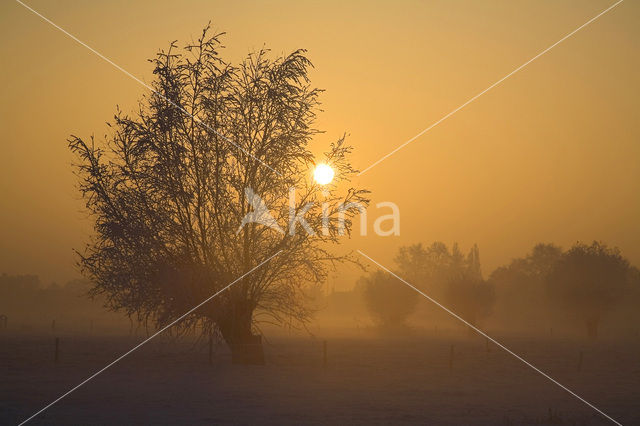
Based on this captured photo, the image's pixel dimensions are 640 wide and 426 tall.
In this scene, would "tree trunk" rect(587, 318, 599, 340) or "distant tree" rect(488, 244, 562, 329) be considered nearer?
"tree trunk" rect(587, 318, 599, 340)

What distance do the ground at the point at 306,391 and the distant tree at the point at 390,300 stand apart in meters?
47.2

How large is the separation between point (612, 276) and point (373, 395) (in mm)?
65150

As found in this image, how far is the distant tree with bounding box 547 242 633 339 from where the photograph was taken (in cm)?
7394

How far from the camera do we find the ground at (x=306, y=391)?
1752 centimetres

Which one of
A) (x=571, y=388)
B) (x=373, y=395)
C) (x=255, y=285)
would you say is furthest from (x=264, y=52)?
(x=571, y=388)

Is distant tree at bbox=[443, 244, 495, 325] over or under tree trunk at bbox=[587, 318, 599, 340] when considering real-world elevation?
over

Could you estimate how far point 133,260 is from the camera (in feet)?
72.8

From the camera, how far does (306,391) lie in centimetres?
2308

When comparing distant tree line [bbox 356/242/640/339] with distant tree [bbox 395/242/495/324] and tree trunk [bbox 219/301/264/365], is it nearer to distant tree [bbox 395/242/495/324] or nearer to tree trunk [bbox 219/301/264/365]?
distant tree [bbox 395/242/495/324]

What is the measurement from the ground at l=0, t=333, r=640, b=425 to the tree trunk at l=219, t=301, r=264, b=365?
51cm

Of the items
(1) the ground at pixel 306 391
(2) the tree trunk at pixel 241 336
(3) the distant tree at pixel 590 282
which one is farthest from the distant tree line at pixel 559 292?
(2) the tree trunk at pixel 241 336

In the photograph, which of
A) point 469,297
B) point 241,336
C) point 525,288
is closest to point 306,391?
point 241,336

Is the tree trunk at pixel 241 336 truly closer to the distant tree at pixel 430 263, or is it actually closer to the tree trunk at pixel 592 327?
the tree trunk at pixel 592 327

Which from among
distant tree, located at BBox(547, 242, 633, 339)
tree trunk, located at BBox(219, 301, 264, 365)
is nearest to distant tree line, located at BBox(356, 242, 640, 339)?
distant tree, located at BBox(547, 242, 633, 339)
